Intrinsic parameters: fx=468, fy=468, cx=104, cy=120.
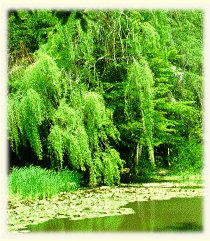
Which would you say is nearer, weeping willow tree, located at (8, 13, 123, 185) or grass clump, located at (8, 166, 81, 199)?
grass clump, located at (8, 166, 81, 199)

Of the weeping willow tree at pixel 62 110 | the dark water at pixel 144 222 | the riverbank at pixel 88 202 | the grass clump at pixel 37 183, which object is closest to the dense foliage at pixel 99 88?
the weeping willow tree at pixel 62 110

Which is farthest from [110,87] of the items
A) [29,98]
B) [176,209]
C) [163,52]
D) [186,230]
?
[186,230]

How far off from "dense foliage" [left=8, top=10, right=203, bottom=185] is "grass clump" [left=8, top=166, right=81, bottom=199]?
12.5 inches

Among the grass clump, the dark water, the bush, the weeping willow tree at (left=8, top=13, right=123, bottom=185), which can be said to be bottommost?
the dark water

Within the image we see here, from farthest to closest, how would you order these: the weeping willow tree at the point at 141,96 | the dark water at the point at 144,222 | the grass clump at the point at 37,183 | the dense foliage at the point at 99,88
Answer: the weeping willow tree at the point at 141,96 → the dense foliage at the point at 99,88 → the grass clump at the point at 37,183 → the dark water at the point at 144,222

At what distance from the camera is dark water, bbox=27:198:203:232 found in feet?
18.1

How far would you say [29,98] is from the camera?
7.68m

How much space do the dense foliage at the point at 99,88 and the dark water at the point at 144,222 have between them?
2.02 m

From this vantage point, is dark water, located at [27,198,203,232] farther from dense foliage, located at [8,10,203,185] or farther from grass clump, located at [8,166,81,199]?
dense foliage, located at [8,10,203,185]

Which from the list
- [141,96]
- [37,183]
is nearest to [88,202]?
[37,183]

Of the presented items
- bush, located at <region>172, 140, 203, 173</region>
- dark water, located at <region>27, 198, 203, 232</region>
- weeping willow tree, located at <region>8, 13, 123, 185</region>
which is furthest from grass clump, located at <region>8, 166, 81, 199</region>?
bush, located at <region>172, 140, 203, 173</region>

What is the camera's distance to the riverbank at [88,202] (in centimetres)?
601

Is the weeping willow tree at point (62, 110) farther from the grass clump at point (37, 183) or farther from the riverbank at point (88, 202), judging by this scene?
the riverbank at point (88, 202)
